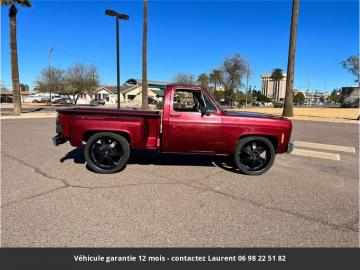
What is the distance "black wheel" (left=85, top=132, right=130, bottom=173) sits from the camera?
600 centimetres

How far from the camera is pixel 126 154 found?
6.00 m

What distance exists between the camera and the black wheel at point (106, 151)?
600 centimetres

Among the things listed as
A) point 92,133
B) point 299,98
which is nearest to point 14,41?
point 92,133

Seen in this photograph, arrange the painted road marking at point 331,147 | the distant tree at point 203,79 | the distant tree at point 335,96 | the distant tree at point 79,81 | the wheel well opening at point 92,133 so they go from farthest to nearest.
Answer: the distant tree at point 335,96 < the distant tree at point 203,79 < the distant tree at point 79,81 < the painted road marking at point 331,147 < the wheel well opening at point 92,133

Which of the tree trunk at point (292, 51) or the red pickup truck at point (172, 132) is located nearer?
the red pickup truck at point (172, 132)

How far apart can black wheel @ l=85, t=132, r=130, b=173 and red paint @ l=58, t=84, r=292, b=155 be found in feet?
0.47

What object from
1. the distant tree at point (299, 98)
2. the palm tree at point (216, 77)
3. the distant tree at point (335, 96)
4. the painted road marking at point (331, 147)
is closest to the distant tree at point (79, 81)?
the palm tree at point (216, 77)

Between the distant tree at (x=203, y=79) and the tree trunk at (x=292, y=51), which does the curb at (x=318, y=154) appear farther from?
the distant tree at (x=203, y=79)

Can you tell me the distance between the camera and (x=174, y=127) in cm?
609

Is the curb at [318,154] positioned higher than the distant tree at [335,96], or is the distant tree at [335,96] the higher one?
the distant tree at [335,96]

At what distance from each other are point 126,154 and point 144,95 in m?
21.1

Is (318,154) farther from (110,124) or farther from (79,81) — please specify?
(79,81)

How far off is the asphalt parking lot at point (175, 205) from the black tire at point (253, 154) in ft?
0.76
